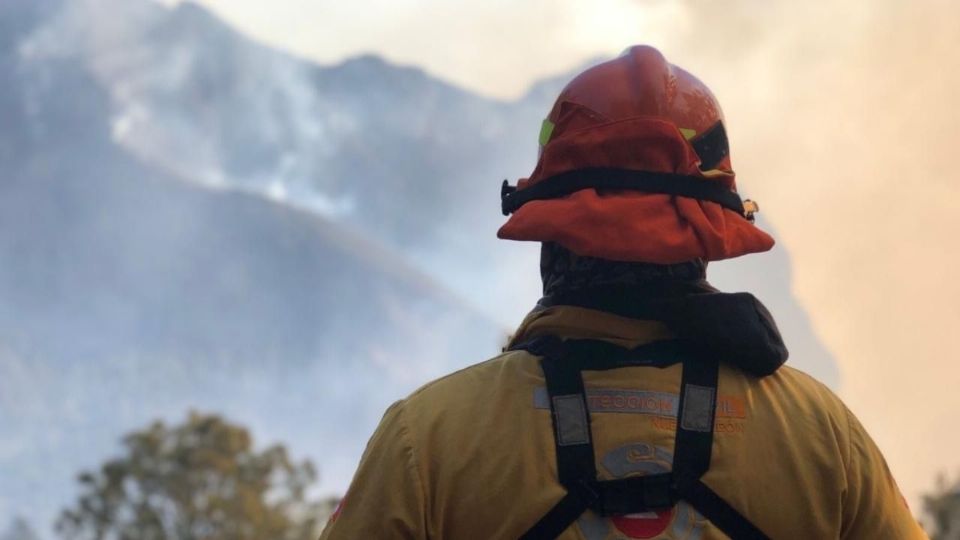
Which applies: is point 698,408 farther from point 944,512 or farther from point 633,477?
point 944,512

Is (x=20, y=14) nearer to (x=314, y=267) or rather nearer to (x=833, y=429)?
(x=314, y=267)

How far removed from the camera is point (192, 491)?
112ft

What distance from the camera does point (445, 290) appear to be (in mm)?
115375

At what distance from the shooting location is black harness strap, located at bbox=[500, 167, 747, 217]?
280 centimetres

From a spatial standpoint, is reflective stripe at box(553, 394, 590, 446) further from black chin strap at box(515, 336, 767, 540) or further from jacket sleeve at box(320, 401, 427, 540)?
jacket sleeve at box(320, 401, 427, 540)

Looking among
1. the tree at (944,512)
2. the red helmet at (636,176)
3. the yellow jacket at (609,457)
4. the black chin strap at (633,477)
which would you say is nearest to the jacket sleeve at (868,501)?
the yellow jacket at (609,457)

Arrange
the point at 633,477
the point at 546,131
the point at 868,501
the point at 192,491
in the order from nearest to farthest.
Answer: the point at 633,477, the point at 868,501, the point at 546,131, the point at 192,491

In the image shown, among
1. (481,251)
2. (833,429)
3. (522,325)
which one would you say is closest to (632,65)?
(522,325)

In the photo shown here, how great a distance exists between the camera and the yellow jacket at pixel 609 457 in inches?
104

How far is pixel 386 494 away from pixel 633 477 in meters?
0.48

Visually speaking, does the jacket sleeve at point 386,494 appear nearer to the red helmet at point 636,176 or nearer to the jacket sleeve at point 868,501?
the red helmet at point 636,176

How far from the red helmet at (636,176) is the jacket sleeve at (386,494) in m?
0.49

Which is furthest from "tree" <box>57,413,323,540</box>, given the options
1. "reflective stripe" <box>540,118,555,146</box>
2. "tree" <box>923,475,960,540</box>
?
"reflective stripe" <box>540,118,555,146</box>

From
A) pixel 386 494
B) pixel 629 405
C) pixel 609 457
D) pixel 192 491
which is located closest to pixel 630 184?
pixel 629 405
